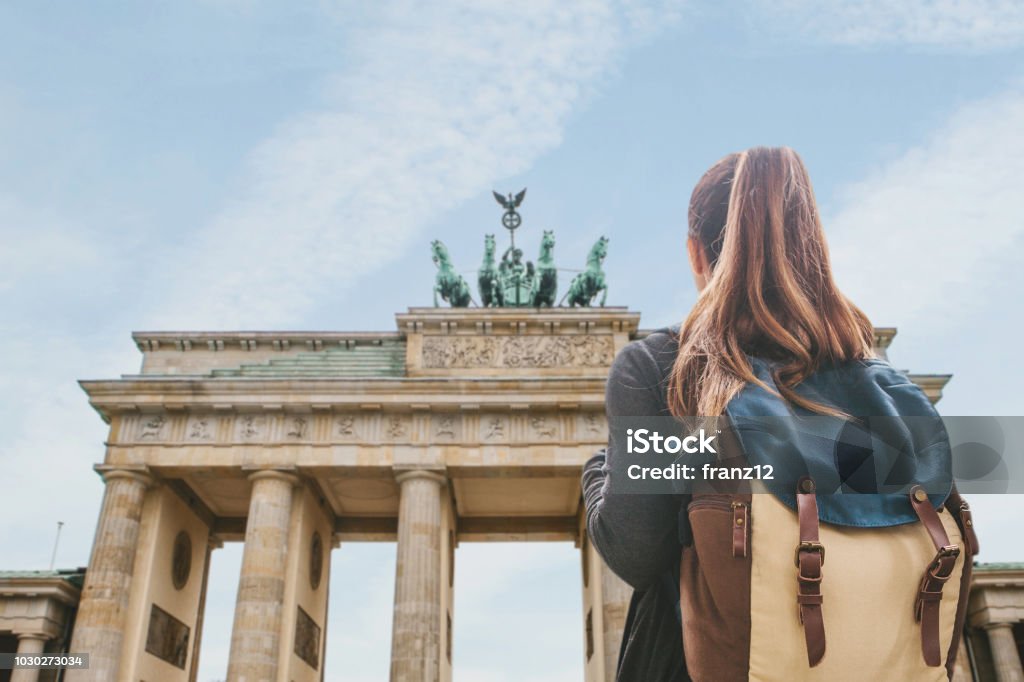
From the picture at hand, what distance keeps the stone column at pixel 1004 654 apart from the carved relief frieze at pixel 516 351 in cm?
1440

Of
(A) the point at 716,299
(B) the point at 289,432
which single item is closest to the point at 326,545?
(B) the point at 289,432

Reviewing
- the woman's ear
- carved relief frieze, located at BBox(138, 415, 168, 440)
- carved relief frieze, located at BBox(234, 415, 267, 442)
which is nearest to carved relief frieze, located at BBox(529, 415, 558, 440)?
carved relief frieze, located at BBox(234, 415, 267, 442)

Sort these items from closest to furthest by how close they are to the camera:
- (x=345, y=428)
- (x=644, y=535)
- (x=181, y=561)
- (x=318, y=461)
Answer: (x=644, y=535) < (x=318, y=461) < (x=345, y=428) < (x=181, y=561)

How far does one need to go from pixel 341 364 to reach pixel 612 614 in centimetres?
1167

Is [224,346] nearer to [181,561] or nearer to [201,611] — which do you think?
[181,561]

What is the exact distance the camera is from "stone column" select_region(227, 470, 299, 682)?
23828 millimetres

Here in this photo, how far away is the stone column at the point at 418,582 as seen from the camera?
23.5m

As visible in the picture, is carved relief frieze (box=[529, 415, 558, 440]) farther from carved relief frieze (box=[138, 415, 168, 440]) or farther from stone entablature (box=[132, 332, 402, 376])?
carved relief frieze (box=[138, 415, 168, 440])

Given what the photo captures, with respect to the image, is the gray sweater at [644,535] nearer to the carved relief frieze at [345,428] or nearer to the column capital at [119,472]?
the carved relief frieze at [345,428]

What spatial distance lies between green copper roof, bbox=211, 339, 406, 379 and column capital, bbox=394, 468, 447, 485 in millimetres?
3469

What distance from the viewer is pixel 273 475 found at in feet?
85.6

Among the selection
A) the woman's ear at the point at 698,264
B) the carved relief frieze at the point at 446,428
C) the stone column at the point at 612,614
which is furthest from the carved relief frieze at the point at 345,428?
the woman's ear at the point at 698,264

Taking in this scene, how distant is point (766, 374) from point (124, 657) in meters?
27.3

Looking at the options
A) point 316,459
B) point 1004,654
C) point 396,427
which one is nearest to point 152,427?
point 316,459
